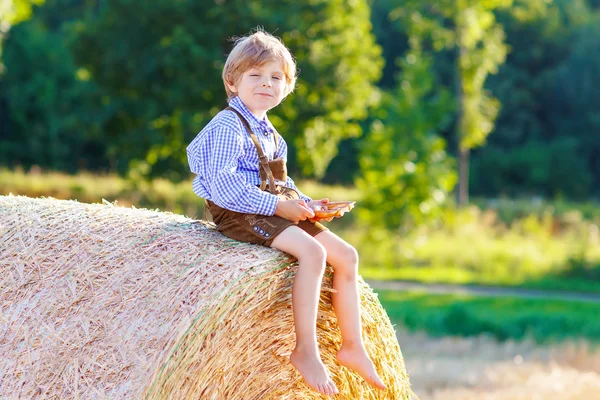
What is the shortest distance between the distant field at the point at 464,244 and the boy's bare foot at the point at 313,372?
345 inches

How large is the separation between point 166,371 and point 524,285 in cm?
1080

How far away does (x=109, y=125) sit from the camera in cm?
2347

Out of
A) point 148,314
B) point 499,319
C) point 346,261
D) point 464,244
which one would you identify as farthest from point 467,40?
point 148,314

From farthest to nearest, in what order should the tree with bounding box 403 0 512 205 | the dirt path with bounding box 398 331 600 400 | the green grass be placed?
the tree with bounding box 403 0 512 205 → the green grass → the dirt path with bounding box 398 331 600 400

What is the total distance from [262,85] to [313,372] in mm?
1388

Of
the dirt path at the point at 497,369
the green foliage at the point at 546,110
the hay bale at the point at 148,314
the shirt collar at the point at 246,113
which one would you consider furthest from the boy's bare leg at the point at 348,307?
the green foliage at the point at 546,110

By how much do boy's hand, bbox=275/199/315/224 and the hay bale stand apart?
0.64ft

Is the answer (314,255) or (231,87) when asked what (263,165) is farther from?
(314,255)

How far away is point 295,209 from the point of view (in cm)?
396

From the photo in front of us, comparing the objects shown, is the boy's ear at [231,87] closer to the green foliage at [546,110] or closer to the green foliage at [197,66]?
the green foliage at [197,66]

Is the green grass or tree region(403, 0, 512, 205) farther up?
tree region(403, 0, 512, 205)

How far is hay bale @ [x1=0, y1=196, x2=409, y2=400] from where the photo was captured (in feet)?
11.8

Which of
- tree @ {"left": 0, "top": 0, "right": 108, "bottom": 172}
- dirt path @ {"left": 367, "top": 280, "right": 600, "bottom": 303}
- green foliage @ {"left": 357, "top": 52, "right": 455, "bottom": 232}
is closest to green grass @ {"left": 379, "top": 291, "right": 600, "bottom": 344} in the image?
dirt path @ {"left": 367, "top": 280, "right": 600, "bottom": 303}

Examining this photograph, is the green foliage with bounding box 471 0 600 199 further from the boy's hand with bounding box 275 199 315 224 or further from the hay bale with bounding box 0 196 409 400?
Answer: the boy's hand with bounding box 275 199 315 224
